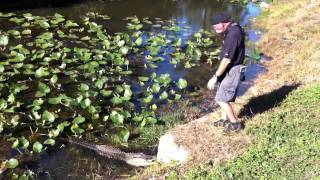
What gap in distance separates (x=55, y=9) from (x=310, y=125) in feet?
34.5

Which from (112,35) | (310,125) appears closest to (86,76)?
(112,35)

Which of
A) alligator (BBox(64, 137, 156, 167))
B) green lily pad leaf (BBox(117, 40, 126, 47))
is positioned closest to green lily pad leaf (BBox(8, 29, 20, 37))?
green lily pad leaf (BBox(117, 40, 126, 47))

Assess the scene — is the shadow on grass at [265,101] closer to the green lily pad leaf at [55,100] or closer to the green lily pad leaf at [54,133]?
the green lily pad leaf at [54,133]

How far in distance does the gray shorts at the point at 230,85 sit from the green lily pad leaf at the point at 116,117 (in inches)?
88.7

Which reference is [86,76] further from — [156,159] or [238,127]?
[238,127]

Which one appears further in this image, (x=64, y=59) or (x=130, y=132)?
(x=64, y=59)

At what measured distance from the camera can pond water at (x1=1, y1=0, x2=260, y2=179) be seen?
24.5 ft

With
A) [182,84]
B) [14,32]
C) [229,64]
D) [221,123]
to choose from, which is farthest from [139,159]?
[14,32]

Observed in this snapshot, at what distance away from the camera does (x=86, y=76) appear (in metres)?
10.3

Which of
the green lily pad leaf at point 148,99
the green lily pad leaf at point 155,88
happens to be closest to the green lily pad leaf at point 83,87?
the green lily pad leaf at point 148,99

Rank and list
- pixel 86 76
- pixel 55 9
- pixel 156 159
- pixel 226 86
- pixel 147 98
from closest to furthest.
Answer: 1. pixel 226 86
2. pixel 156 159
3. pixel 147 98
4. pixel 86 76
5. pixel 55 9

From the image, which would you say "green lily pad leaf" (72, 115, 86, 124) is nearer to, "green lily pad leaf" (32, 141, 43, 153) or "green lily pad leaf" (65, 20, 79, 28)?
"green lily pad leaf" (32, 141, 43, 153)

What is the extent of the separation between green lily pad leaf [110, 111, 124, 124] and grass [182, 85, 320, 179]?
97.4 inches

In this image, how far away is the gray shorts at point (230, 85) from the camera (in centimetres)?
684
